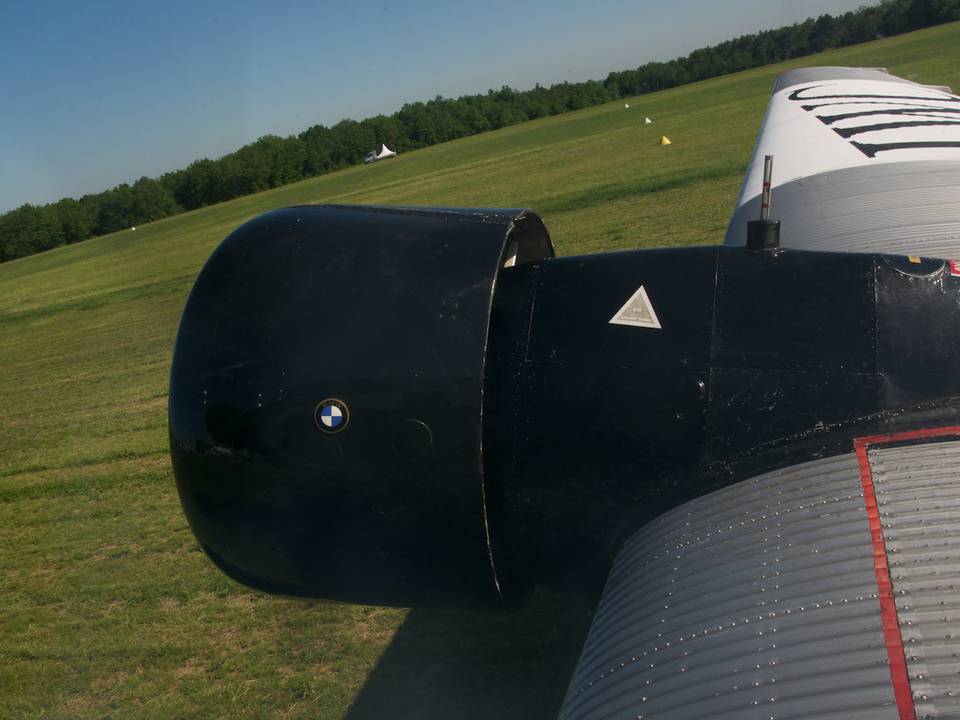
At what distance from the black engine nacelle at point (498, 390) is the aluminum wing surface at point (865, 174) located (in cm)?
177

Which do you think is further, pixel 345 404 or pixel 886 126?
pixel 886 126

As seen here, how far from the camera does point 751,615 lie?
166 centimetres

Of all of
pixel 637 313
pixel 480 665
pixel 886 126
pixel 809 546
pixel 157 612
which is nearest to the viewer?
pixel 809 546

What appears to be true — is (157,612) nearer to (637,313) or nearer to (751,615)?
(637,313)

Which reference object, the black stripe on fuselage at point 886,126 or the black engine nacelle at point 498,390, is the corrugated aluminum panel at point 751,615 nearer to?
the black engine nacelle at point 498,390

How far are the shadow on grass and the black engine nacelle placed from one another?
0.82 meters

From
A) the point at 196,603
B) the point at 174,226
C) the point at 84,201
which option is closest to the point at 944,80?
the point at 196,603

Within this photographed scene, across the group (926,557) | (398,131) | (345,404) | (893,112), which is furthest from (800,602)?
(398,131)

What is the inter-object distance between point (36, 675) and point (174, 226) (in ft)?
123

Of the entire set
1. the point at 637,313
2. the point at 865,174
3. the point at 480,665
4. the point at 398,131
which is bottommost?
the point at 480,665

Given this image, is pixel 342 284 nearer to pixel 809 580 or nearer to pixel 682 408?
pixel 682 408

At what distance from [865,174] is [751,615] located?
3.93 meters

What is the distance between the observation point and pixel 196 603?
428cm

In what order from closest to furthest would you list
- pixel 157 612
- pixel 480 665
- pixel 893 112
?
pixel 480 665 < pixel 157 612 < pixel 893 112
